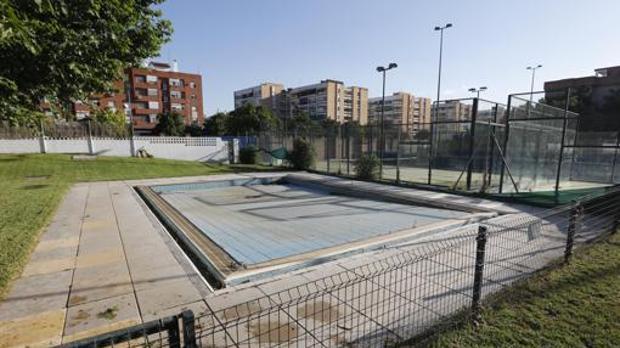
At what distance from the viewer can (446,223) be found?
622cm

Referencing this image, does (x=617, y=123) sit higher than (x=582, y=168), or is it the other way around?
(x=617, y=123)

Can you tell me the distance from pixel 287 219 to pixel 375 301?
15.7 feet

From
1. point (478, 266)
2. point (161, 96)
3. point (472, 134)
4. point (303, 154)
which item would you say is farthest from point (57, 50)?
point (161, 96)

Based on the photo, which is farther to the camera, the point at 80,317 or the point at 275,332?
the point at 80,317

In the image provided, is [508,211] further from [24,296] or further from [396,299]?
[24,296]

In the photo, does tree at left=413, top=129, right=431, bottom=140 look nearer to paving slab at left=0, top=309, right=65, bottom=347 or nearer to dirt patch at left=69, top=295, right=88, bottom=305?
dirt patch at left=69, top=295, right=88, bottom=305

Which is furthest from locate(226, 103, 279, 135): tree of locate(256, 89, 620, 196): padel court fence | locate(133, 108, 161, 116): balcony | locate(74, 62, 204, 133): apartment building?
locate(256, 89, 620, 196): padel court fence

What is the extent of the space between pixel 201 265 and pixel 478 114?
938 centimetres

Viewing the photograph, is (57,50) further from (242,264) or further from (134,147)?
(134,147)

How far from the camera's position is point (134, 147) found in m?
21.0

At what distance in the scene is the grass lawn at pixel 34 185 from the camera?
171 inches

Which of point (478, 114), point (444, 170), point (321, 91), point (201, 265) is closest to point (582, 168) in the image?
point (444, 170)

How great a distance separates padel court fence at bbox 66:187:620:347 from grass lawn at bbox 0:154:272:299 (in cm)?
280

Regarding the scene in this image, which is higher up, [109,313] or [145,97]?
[145,97]
